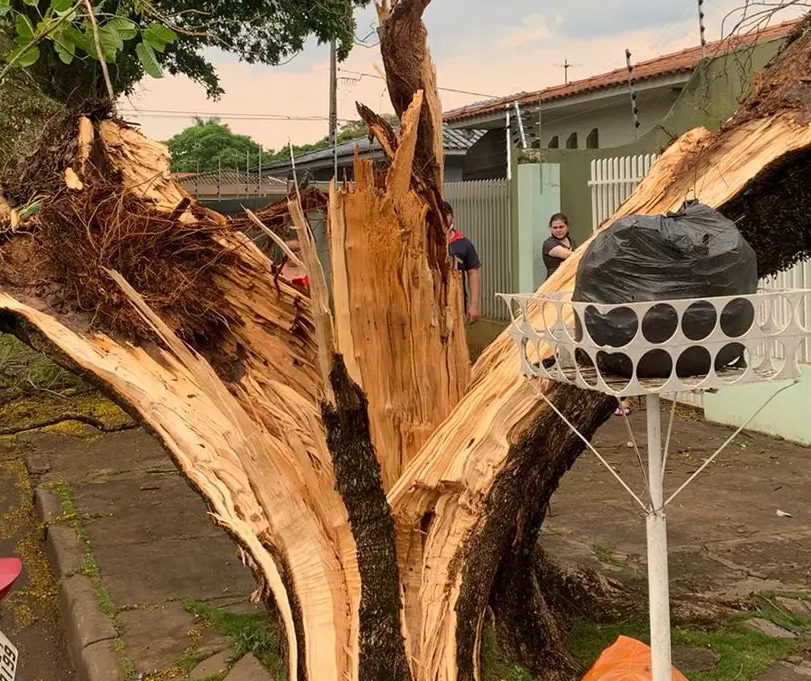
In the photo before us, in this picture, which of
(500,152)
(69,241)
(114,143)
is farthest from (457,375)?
(500,152)

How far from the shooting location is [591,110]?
40.7 feet

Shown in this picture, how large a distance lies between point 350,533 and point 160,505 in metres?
3.54

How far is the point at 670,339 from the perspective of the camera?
173 cm

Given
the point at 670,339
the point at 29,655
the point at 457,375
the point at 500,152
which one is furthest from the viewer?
the point at 500,152

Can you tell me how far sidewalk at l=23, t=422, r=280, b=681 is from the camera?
143 inches

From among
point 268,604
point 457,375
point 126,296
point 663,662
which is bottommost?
point 268,604

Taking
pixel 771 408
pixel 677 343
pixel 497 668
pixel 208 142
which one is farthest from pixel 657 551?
pixel 208 142

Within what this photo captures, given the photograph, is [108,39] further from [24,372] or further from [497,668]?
[24,372]

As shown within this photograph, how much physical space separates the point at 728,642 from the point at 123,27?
3446 mm

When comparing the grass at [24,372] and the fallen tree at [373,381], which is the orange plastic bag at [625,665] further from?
the grass at [24,372]

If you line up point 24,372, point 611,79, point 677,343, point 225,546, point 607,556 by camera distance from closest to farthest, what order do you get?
point 677,343 < point 607,556 < point 225,546 < point 24,372 < point 611,79

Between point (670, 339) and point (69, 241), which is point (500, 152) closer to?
point (69, 241)

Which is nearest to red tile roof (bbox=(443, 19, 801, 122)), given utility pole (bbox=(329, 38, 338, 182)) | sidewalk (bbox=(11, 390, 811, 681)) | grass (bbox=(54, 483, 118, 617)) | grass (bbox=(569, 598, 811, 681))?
utility pole (bbox=(329, 38, 338, 182))

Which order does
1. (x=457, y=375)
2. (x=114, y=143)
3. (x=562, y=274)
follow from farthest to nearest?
(x=114, y=143) < (x=457, y=375) < (x=562, y=274)
